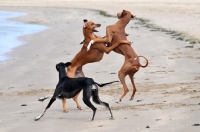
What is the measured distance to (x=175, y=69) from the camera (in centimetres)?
1127

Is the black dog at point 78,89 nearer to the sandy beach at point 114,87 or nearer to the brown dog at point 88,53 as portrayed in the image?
the sandy beach at point 114,87

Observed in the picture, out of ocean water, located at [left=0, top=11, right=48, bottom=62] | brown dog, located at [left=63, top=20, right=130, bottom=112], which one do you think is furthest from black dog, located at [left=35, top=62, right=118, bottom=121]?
ocean water, located at [left=0, top=11, right=48, bottom=62]

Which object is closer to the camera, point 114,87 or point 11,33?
point 114,87

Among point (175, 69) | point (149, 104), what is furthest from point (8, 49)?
point (149, 104)

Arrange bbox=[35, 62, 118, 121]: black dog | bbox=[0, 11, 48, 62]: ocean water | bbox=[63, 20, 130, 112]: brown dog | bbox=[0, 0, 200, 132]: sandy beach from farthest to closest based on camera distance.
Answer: bbox=[0, 11, 48, 62]: ocean water
bbox=[63, 20, 130, 112]: brown dog
bbox=[35, 62, 118, 121]: black dog
bbox=[0, 0, 200, 132]: sandy beach

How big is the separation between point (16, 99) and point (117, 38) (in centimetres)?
190

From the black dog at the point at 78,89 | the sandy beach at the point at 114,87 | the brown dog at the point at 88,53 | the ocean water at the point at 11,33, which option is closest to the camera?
the sandy beach at the point at 114,87

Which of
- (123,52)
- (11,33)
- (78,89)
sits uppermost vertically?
(123,52)

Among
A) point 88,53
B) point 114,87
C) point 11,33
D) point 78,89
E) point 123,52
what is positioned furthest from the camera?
point 11,33

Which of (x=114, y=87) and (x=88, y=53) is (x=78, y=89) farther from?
(x=114, y=87)

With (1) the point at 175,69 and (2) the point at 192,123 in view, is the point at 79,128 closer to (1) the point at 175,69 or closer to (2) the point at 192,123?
(2) the point at 192,123

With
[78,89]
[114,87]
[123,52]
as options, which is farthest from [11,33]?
[78,89]

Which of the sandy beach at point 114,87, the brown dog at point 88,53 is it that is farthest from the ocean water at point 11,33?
the brown dog at point 88,53

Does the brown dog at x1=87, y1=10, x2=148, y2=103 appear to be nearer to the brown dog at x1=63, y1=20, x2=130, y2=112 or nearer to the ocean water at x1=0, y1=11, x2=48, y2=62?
the brown dog at x1=63, y1=20, x2=130, y2=112
